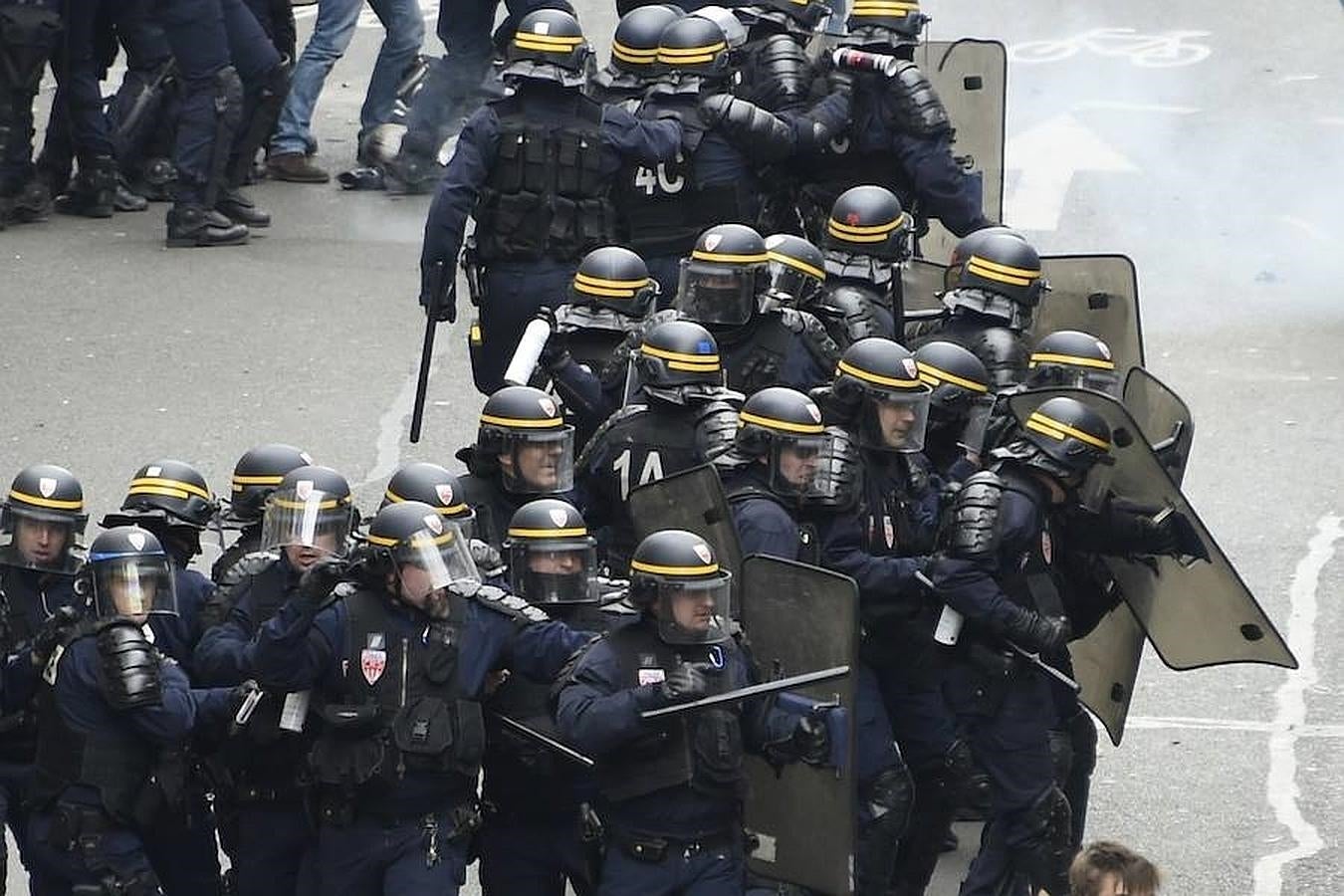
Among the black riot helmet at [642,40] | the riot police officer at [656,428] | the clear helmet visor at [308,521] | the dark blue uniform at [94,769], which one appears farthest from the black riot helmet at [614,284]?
the dark blue uniform at [94,769]

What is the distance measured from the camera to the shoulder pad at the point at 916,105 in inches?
460

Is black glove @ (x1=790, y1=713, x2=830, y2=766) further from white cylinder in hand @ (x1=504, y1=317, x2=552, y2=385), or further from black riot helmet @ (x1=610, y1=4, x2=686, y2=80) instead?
black riot helmet @ (x1=610, y1=4, x2=686, y2=80)

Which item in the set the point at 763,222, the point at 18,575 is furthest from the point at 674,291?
the point at 18,575

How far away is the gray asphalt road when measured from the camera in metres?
10.5

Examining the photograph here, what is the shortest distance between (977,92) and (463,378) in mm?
3006

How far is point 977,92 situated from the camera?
1280 cm

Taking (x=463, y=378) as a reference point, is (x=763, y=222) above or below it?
above

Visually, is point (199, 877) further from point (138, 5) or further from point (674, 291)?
point (138, 5)

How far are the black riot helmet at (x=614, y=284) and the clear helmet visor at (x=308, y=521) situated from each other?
2394 mm

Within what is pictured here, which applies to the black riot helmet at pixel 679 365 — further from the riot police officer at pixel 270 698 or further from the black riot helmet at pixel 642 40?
the black riot helmet at pixel 642 40

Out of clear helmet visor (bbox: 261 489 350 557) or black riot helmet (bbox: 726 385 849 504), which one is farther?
black riot helmet (bbox: 726 385 849 504)

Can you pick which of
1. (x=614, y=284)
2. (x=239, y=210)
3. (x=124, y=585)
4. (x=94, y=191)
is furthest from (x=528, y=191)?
(x=94, y=191)

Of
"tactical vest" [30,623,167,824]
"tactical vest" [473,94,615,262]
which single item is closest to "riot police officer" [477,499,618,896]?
"tactical vest" [30,623,167,824]

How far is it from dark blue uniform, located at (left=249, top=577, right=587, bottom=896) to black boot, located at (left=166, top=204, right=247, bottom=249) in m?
7.68
